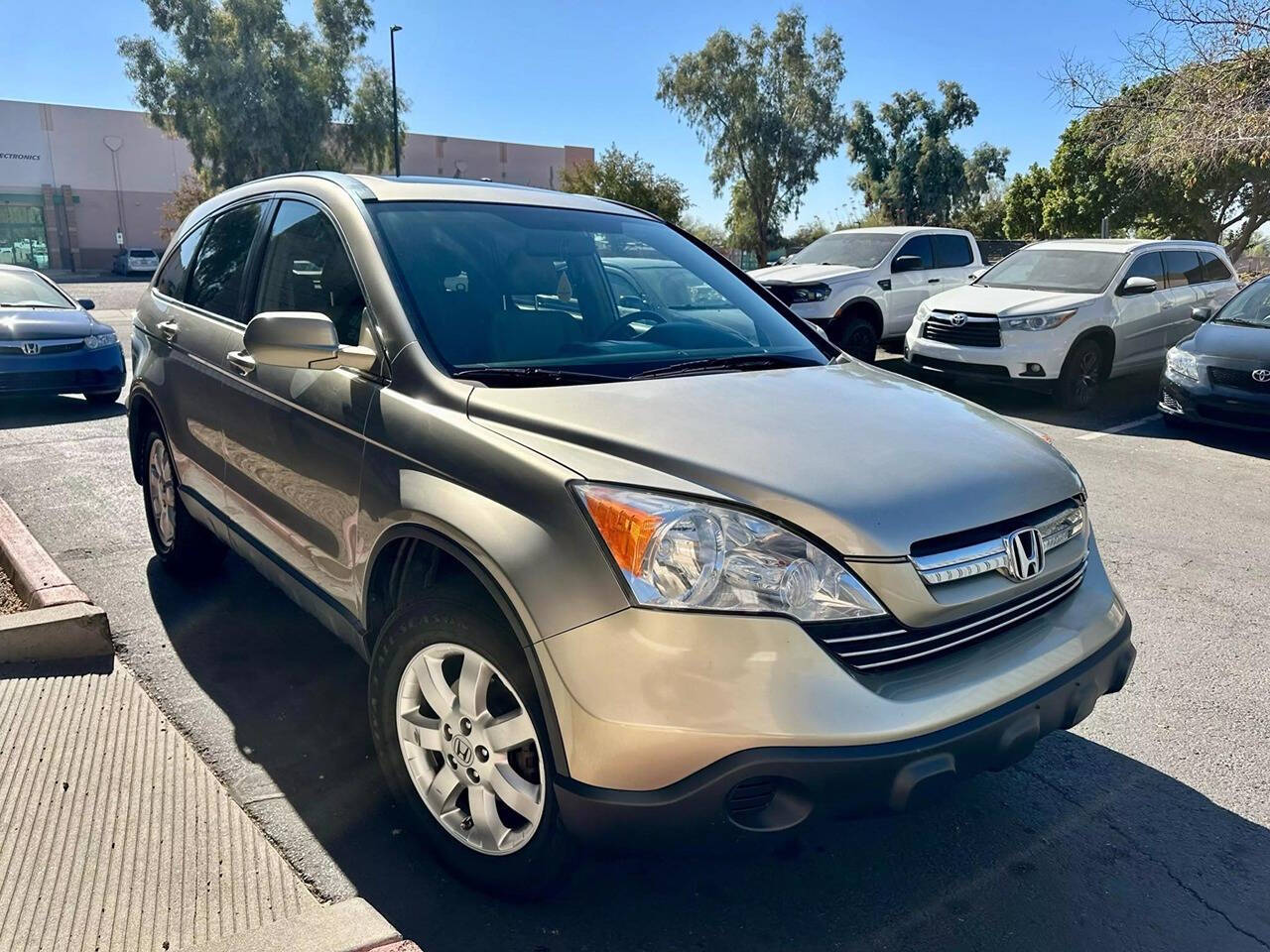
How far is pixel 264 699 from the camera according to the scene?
3.59m

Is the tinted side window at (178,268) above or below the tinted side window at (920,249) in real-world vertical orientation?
below

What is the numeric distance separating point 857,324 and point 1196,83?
7132 millimetres

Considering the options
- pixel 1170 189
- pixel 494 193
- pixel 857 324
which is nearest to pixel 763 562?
pixel 494 193

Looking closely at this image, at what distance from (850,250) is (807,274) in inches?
42.8

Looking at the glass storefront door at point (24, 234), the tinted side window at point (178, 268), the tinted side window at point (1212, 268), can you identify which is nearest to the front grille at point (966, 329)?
the tinted side window at point (1212, 268)

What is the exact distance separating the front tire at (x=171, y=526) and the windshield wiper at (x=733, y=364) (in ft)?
8.51

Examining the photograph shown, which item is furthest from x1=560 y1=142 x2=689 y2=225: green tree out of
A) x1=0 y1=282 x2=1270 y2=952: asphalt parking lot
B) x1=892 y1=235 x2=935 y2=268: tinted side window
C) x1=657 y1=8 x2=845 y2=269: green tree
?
x1=0 y1=282 x2=1270 y2=952: asphalt parking lot

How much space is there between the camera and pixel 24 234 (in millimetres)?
51406

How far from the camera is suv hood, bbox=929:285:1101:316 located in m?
9.91

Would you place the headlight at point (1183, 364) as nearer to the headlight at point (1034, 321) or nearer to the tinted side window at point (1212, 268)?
the headlight at point (1034, 321)

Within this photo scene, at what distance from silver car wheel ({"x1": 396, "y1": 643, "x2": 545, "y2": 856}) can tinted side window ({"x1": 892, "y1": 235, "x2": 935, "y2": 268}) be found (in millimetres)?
11247

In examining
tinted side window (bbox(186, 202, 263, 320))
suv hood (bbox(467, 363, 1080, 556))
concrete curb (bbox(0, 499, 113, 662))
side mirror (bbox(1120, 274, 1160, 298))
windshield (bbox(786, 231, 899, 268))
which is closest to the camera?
suv hood (bbox(467, 363, 1080, 556))

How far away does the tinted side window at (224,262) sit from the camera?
12.7 ft

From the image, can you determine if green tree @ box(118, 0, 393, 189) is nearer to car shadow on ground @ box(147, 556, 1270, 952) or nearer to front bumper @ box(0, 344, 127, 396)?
front bumper @ box(0, 344, 127, 396)
